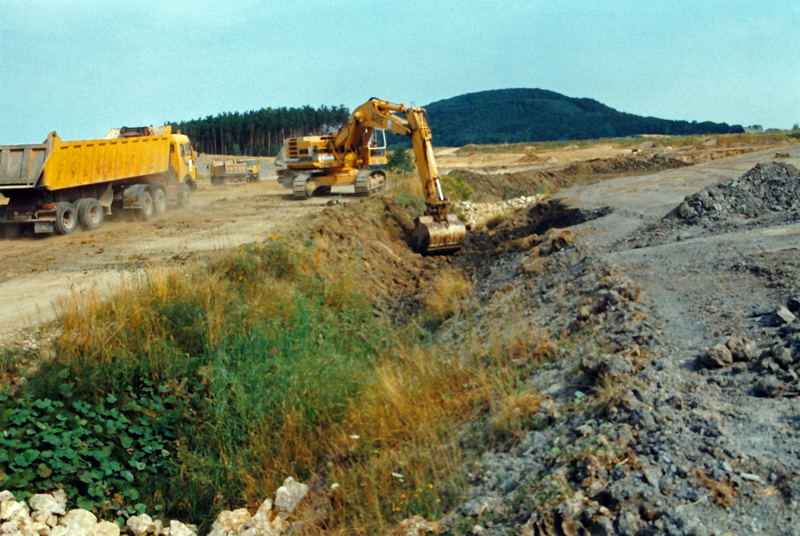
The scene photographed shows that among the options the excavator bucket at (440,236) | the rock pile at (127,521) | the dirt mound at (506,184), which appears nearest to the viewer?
the rock pile at (127,521)

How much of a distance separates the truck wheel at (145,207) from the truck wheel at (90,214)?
1.19 meters

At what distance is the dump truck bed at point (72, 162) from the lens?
45.9 feet

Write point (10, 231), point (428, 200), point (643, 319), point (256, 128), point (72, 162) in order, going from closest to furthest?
point (643, 319) < point (428, 200) < point (72, 162) < point (10, 231) < point (256, 128)

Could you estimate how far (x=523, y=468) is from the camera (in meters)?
4.13

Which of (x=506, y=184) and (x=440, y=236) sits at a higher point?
(x=506, y=184)

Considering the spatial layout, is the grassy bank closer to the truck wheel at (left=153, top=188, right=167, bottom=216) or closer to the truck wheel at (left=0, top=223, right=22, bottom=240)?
the truck wheel at (left=0, top=223, right=22, bottom=240)

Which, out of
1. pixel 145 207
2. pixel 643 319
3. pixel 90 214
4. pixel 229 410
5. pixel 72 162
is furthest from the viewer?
pixel 145 207

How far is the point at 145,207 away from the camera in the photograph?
17.6 meters

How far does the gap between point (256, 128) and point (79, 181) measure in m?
76.3

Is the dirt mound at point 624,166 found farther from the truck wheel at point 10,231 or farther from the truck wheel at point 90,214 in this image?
the truck wheel at point 10,231

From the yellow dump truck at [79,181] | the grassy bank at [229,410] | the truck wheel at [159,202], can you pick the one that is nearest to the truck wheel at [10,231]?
the yellow dump truck at [79,181]

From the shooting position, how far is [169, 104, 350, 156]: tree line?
86.2 metres

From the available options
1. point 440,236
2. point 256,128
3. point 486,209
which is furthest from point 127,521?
point 256,128

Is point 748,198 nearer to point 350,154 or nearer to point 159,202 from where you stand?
point 350,154
